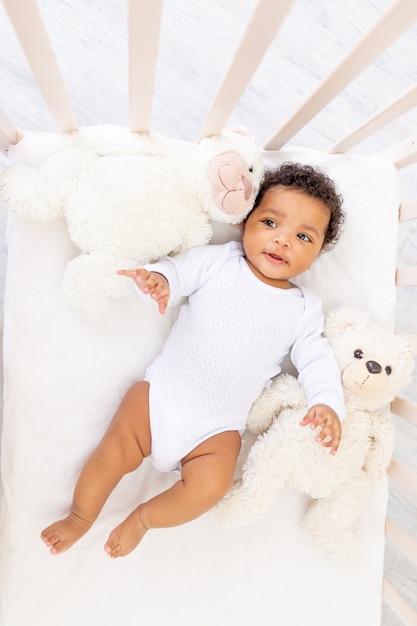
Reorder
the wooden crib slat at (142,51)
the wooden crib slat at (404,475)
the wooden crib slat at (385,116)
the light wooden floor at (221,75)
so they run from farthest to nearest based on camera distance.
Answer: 1. the light wooden floor at (221,75)
2. the wooden crib slat at (404,475)
3. the wooden crib slat at (385,116)
4. the wooden crib slat at (142,51)

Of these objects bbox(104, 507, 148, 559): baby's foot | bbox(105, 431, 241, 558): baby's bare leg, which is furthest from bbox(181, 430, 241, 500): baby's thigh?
bbox(104, 507, 148, 559): baby's foot

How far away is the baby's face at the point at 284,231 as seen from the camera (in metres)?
0.98

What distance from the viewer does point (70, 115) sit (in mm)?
910

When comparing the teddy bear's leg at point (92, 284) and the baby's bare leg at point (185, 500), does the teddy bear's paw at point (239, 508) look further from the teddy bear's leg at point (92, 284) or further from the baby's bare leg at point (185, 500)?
the teddy bear's leg at point (92, 284)

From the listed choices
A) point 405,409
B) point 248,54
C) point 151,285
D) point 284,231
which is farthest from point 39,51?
point 405,409

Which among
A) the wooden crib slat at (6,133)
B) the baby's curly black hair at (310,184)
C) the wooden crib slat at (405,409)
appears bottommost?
the wooden crib slat at (405,409)

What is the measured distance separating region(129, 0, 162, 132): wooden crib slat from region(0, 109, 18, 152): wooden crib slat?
8.5 inches

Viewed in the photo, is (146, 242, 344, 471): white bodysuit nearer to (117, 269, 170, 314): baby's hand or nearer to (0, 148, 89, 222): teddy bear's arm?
(117, 269, 170, 314): baby's hand

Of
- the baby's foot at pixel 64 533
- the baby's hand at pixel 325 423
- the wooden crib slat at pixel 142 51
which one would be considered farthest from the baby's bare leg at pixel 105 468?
the wooden crib slat at pixel 142 51

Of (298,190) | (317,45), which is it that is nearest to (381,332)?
(298,190)

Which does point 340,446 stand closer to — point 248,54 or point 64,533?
point 64,533

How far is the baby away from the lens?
0.98 meters

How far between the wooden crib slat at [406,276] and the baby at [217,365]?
181mm

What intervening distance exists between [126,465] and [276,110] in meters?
0.90
